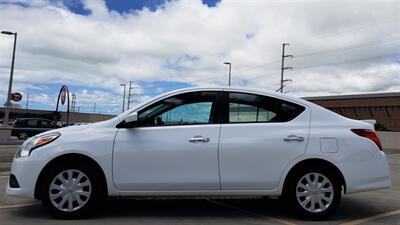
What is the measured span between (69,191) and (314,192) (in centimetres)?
310

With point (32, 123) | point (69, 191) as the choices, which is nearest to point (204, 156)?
point (69, 191)

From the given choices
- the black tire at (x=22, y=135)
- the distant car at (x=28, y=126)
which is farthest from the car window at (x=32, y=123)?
the black tire at (x=22, y=135)

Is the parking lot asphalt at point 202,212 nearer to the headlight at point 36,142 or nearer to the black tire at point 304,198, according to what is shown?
the black tire at point 304,198

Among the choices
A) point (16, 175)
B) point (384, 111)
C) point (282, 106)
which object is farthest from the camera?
point (384, 111)

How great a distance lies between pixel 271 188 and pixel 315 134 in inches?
35.7

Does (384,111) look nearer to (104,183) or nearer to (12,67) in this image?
(12,67)

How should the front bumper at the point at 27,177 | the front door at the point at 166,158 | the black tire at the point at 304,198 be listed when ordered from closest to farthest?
the front bumper at the point at 27,177
the front door at the point at 166,158
the black tire at the point at 304,198

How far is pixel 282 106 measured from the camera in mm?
6652

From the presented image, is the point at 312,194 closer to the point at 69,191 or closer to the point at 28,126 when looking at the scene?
the point at 69,191

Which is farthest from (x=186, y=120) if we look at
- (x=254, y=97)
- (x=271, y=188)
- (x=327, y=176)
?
(x=327, y=176)

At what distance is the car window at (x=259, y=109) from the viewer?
6.55 metres

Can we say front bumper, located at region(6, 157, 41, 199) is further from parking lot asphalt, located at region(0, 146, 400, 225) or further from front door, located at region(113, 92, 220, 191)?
front door, located at region(113, 92, 220, 191)

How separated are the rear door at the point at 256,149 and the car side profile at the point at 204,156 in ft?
0.04

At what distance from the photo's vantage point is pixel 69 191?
6.17 meters
